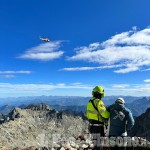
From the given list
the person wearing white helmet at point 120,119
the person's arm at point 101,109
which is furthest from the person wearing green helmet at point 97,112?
the person wearing white helmet at point 120,119

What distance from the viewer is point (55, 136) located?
22453 millimetres

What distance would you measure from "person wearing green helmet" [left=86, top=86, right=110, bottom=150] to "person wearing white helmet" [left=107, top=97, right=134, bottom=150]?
1.10 feet

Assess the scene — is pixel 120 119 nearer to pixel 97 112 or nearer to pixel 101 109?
pixel 101 109

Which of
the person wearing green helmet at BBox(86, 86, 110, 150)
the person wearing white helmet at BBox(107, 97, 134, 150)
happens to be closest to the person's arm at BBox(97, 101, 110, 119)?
the person wearing green helmet at BBox(86, 86, 110, 150)

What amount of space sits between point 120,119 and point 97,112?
1063 mm

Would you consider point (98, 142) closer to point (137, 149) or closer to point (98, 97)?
point (98, 97)

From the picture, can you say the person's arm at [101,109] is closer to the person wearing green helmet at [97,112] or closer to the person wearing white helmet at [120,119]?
the person wearing green helmet at [97,112]

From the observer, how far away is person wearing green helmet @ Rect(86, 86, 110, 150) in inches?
552

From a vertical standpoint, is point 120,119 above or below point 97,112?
below

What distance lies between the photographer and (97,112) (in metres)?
14.1

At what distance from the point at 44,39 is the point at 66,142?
21117 mm

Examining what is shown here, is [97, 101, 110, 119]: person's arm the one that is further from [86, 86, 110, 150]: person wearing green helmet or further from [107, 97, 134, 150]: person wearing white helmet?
[107, 97, 134, 150]: person wearing white helmet

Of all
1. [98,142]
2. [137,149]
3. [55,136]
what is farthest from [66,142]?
[98,142]

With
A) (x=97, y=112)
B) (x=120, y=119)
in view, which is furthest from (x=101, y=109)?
(x=120, y=119)
